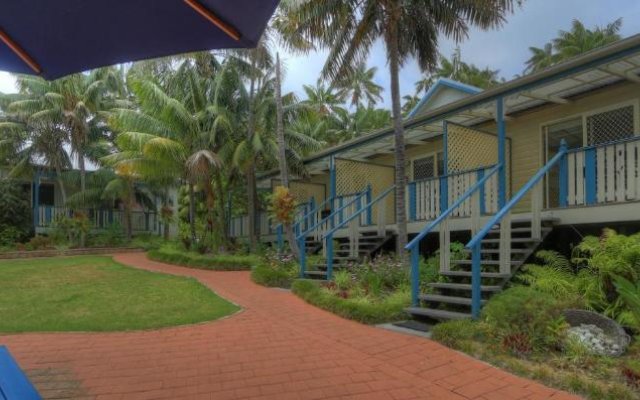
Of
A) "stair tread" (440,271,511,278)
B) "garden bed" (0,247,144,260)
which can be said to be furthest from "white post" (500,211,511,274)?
"garden bed" (0,247,144,260)

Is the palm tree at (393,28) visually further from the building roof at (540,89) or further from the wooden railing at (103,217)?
the wooden railing at (103,217)

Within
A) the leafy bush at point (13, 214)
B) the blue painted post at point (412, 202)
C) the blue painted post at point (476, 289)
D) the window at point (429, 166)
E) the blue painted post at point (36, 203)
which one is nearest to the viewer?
the blue painted post at point (476, 289)

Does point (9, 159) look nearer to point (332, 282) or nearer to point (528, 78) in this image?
point (332, 282)

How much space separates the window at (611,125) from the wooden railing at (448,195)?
Result: 2100 mm

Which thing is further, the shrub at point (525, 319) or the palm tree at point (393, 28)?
the palm tree at point (393, 28)

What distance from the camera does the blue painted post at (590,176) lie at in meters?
7.98

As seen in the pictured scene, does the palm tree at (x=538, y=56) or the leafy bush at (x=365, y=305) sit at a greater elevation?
the palm tree at (x=538, y=56)

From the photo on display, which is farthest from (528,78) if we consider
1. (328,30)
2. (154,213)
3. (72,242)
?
(154,213)

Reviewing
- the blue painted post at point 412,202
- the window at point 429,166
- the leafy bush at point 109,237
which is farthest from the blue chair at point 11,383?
the leafy bush at point 109,237

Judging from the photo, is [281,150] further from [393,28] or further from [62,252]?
[62,252]

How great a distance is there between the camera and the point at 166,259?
17.1 metres

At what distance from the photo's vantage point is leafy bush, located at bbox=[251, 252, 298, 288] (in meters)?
11.3

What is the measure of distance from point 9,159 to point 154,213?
7.39 m

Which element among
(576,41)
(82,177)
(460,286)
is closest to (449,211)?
(460,286)
